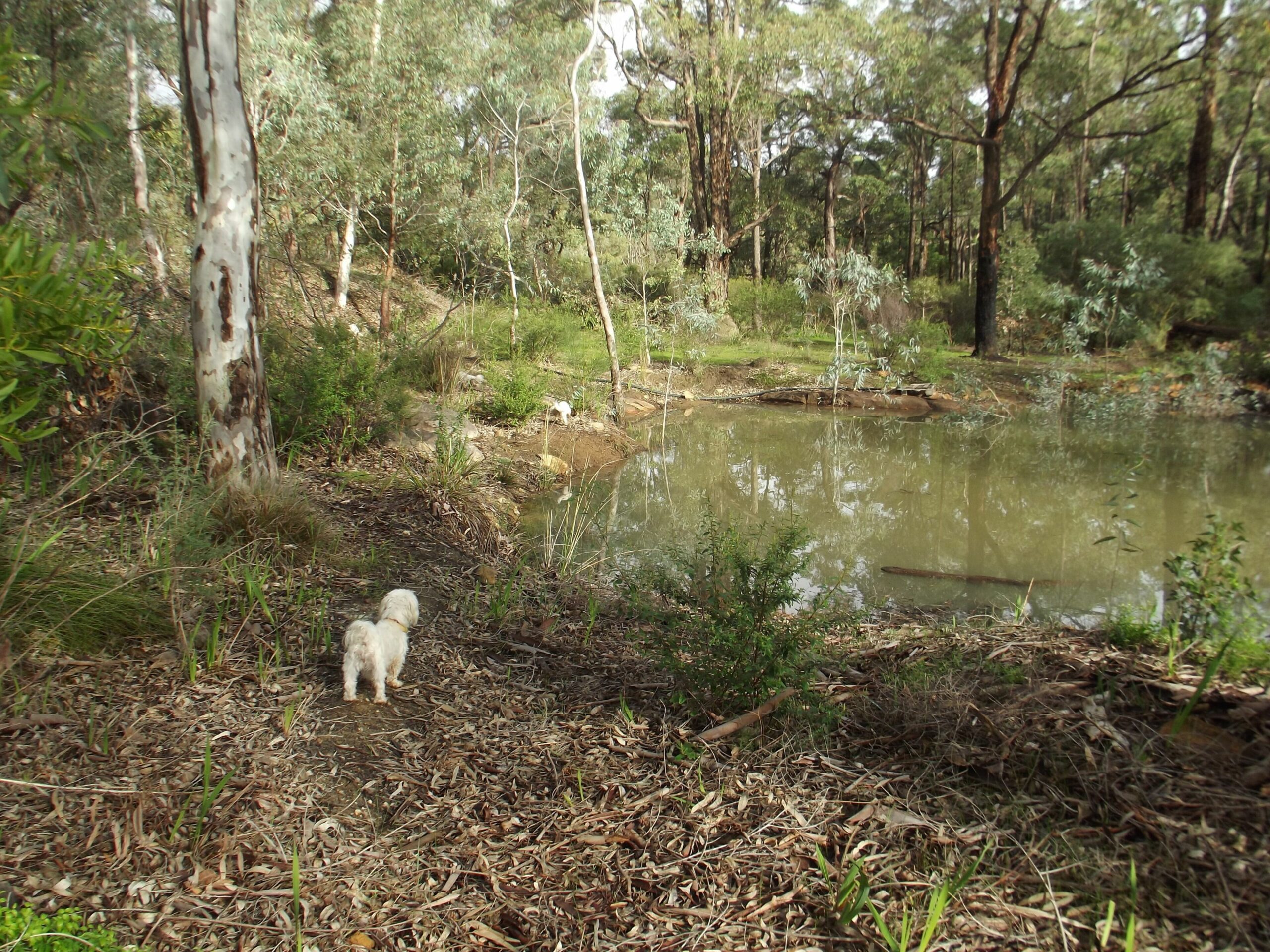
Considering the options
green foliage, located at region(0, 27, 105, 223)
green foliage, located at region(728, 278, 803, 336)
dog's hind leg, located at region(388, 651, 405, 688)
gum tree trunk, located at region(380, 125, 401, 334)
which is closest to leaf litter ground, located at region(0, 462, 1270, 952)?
dog's hind leg, located at region(388, 651, 405, 688)

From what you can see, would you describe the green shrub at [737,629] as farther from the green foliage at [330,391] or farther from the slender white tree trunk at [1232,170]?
the slender white tree trunk at [1232,170]

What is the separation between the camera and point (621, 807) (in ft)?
8.20

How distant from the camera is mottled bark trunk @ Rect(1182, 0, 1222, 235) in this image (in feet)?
51.8

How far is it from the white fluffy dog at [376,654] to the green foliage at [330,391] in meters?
3.41

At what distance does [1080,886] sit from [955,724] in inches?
25.7

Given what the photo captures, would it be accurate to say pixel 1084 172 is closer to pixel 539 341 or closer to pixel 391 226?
pixel 539 341

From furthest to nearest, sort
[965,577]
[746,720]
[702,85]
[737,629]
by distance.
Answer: [702,85], [965,577], [737,629], [746,720]

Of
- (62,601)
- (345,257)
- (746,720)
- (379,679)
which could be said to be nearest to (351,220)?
(345,257)

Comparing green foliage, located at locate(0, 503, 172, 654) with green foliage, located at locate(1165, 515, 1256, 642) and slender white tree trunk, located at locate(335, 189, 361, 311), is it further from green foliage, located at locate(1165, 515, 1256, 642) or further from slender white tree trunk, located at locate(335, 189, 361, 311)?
slender white tree trunk, located at locate(335, 189, 361, 311)

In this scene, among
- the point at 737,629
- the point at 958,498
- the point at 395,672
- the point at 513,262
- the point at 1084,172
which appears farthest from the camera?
the point at 1084,172

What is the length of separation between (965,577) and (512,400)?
20.6 feet

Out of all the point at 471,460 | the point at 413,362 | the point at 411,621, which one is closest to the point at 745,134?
the point at 413,362

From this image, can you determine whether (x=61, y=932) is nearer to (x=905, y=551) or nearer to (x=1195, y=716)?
(x=1195, y=716)

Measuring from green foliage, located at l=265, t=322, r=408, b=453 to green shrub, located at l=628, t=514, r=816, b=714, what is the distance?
4.03 meters
